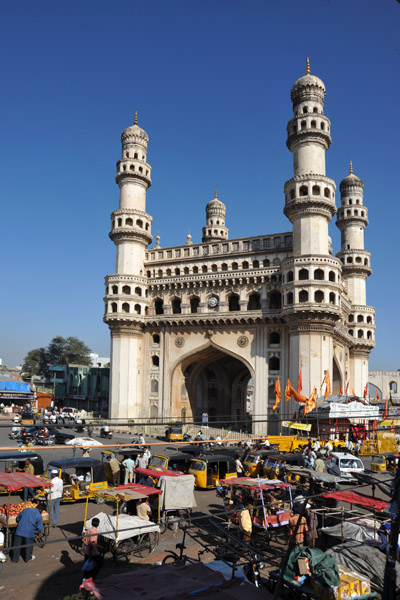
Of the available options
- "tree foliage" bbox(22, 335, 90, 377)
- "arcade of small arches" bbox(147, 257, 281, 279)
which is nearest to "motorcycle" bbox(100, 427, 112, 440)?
"arcade of small arches" bbox(147, 257, 281, 279)

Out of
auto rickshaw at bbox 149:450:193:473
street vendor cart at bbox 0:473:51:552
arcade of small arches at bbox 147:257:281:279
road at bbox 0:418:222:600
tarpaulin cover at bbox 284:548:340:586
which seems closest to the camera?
tarpaulin cover at bbox 284:548:340:586

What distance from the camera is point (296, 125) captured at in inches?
1505

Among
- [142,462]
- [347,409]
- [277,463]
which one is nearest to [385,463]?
[277,463]

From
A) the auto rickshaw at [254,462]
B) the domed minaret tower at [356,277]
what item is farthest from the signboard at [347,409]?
the domed minaret tower at [356,277]

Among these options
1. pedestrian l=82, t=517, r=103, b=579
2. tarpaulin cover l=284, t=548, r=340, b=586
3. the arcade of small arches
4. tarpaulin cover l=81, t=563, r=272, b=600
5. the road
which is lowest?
the road

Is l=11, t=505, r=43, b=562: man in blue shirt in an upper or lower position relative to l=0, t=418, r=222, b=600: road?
upper

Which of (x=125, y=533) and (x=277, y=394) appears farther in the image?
(x=277, y=394)

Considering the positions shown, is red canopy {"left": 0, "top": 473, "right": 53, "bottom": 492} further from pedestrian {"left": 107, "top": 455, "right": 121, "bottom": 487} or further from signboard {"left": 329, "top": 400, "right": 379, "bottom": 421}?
signboard {"left": 329, "top": 400, "right": 379, "bottom": 421}

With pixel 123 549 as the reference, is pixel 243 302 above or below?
above

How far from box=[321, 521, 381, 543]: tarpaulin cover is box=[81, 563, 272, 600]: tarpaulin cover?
4154mm

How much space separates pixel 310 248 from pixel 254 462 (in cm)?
2016

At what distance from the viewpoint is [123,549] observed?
10.9 metres

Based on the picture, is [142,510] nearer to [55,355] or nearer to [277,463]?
[277,463]

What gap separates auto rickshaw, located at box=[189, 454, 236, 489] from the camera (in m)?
17.9
